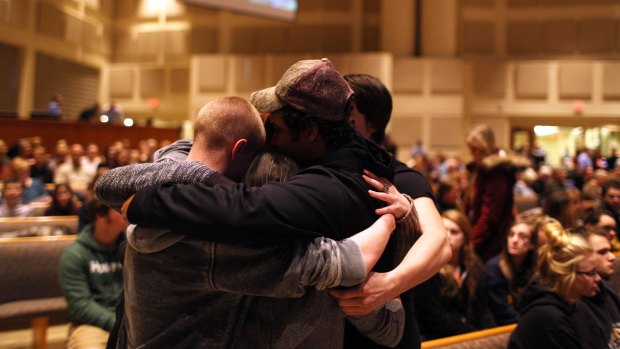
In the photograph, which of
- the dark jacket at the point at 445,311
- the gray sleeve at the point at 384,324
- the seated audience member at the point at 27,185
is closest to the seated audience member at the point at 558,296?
the dark jacket at the point at 445,311

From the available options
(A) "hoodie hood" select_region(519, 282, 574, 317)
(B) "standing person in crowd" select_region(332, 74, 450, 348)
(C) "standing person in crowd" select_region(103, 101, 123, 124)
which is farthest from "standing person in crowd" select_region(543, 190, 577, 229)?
(C) "standing person in crowd" select_region(103, 101, 123, 124)

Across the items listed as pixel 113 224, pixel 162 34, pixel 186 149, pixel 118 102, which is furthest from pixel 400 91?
pixel 186 149

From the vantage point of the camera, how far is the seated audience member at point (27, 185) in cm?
668

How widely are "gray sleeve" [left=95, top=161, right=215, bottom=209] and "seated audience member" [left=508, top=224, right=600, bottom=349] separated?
64.8 inches

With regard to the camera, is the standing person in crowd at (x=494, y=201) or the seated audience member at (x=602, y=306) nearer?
the seated audience member at (x=602, y=306)

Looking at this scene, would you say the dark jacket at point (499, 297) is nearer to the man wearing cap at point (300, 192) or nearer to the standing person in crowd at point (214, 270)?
the man wearing cap at point (300, 192)

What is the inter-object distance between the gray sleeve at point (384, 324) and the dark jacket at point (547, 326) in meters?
1.17

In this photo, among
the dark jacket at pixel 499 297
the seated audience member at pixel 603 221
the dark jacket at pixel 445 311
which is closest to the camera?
the dark jacket at pixel 445 311

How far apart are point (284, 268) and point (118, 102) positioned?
16845 mm

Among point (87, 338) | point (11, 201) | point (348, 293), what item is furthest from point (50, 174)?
point (348, 293)

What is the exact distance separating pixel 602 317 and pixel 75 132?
10.7 meters

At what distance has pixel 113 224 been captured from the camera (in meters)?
3.14

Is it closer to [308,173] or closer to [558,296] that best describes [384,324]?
[308,173]

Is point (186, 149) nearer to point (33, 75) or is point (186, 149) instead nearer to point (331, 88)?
point (331, 88)
